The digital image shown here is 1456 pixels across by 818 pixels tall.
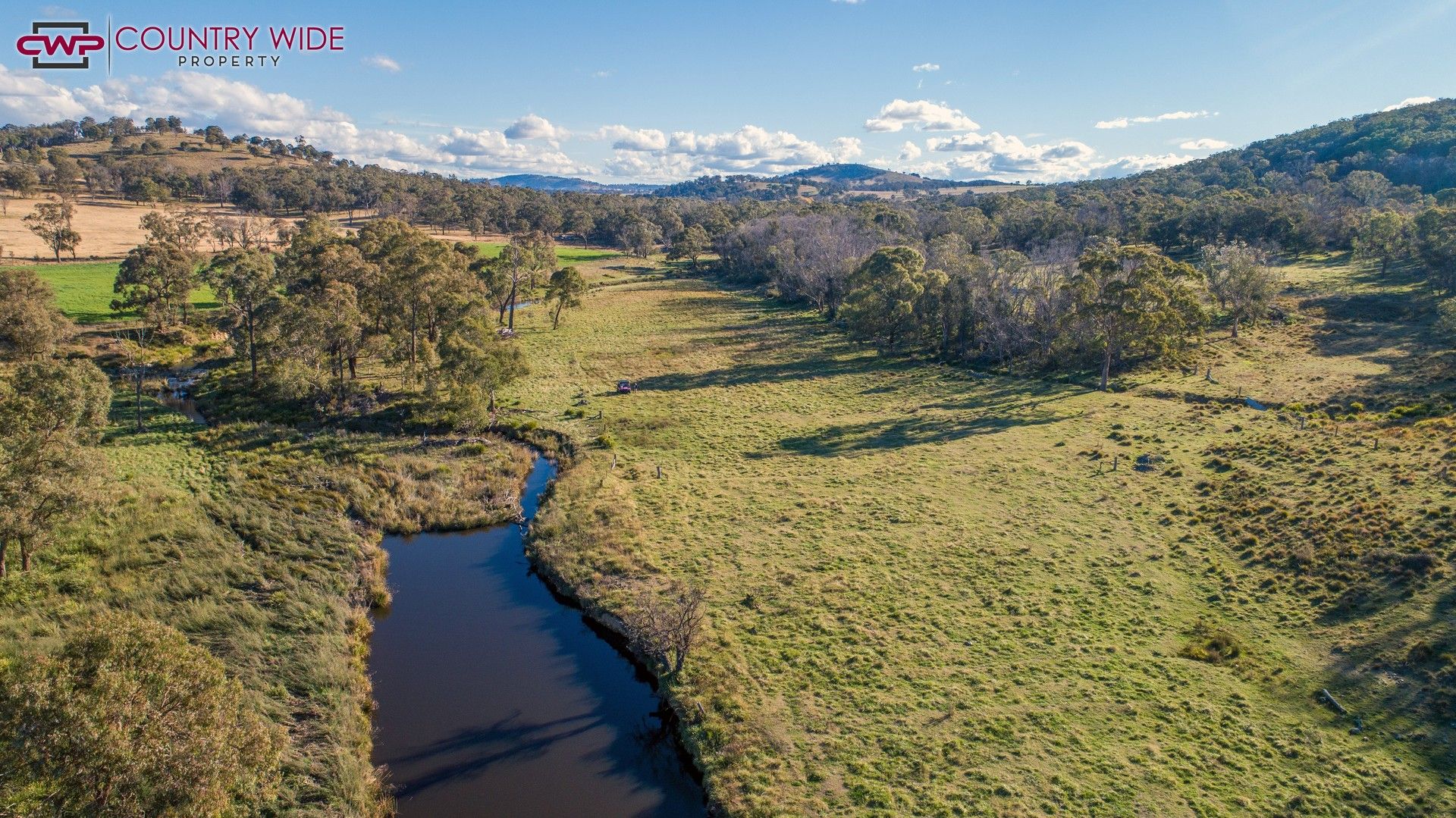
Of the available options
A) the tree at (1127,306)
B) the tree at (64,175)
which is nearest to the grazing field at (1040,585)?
the tree at (1127,306)

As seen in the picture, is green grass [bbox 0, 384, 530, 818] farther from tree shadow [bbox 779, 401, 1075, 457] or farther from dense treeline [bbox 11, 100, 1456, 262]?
dense treeline [bbox 11, 100, 1456, 262]

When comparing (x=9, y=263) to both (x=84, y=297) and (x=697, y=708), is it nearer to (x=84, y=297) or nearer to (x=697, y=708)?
(x=84, y=297)

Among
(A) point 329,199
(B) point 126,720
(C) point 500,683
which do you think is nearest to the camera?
(B) point 126,720

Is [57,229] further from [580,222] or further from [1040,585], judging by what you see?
[1040,585]

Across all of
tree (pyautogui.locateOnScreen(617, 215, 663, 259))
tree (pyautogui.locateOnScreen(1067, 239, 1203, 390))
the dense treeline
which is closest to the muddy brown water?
tree (pyautogui.locateOnScreen(1067, 239, 1203, 390))

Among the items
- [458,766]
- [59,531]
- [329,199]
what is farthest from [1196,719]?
[329,199]
